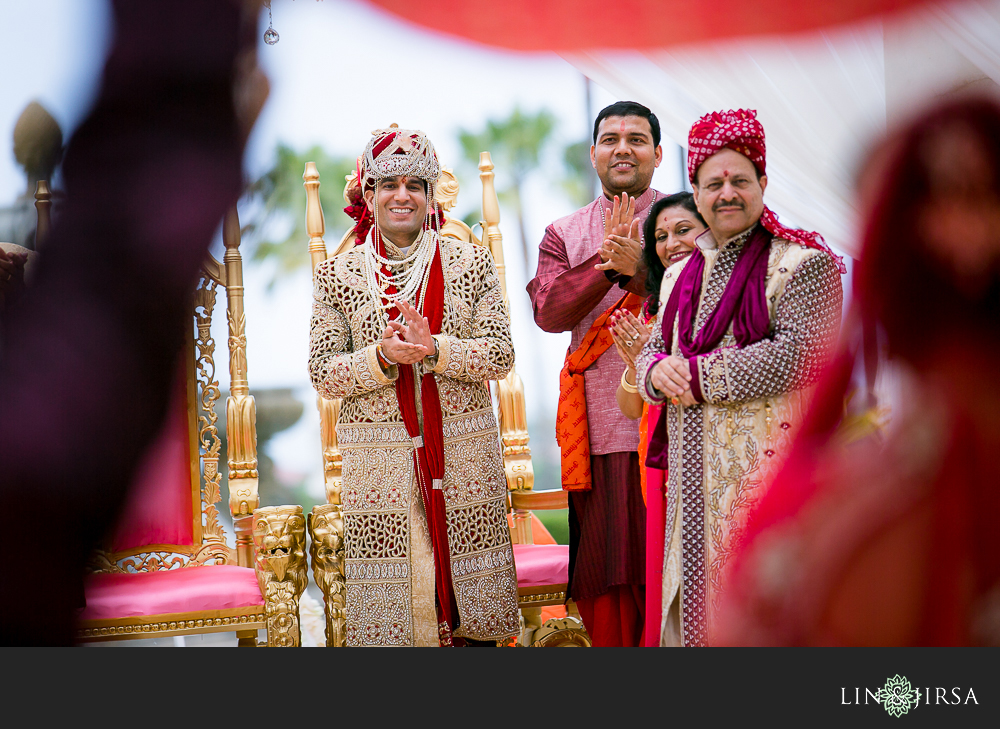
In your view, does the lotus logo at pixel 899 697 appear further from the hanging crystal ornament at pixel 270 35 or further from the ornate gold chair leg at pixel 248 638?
the hanging crystal ornament at pixel 270 35

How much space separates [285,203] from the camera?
2.83 m

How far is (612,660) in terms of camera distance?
6.87 ft

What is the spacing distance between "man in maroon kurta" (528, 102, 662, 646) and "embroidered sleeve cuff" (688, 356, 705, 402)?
1.44 feet

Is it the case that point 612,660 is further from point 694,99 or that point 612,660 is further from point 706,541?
point 694,99

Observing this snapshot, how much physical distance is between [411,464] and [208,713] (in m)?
0.72

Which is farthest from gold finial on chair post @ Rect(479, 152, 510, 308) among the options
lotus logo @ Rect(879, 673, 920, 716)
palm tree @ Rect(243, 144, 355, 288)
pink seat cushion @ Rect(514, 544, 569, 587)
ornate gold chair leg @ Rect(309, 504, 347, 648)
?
lotus logo @ Rect(879, 673, 920, 716)

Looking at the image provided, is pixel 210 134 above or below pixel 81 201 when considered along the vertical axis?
above

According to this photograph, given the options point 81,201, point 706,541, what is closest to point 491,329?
point 706,541

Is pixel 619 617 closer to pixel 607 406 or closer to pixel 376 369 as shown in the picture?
pixel 607 406

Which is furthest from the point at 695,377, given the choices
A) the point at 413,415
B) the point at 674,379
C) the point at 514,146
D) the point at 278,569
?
the point at 514,146

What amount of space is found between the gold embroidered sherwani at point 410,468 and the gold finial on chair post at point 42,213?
0.83 meters

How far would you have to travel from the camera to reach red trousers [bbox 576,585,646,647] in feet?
7.72

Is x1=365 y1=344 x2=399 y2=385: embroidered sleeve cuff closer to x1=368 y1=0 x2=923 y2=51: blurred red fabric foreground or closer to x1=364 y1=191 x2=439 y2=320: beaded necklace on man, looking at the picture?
x1=364 y1=191 x2=439 y2=320: beaded necklace on man

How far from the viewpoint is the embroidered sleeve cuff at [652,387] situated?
A: 6.38ft
